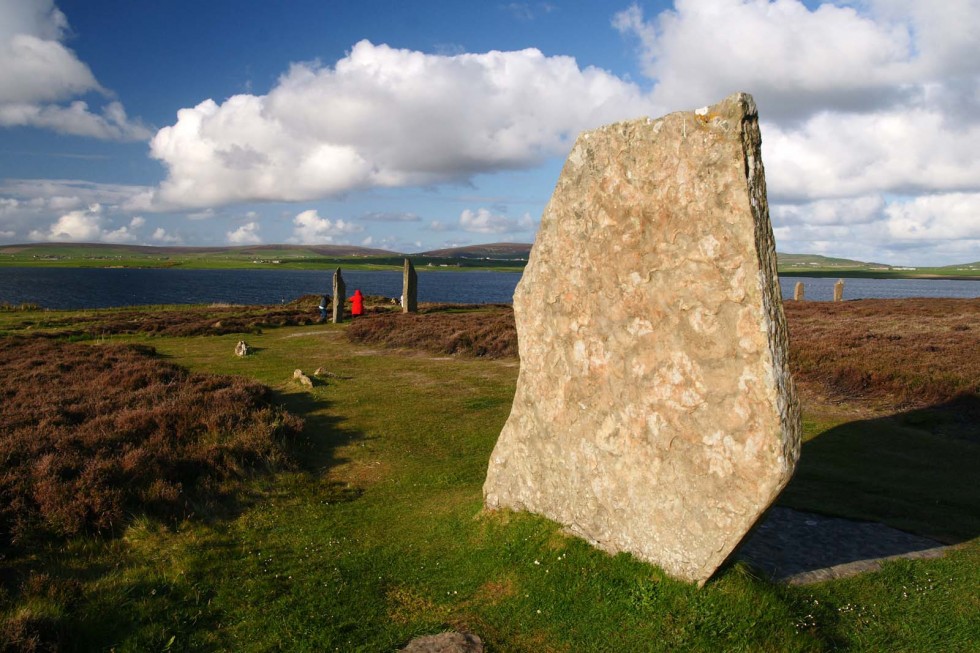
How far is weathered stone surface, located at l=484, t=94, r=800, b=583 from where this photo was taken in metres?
5.27

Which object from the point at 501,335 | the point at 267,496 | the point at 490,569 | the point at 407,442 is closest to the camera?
the point at 490,569

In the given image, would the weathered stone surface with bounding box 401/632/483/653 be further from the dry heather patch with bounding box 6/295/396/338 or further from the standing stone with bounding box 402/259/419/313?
the standing stone with bounding box 402/259/419/313

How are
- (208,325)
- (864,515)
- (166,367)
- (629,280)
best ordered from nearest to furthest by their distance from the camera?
1. (629,280)
2. (864,515)
3. (166,367)
4. (208,325)

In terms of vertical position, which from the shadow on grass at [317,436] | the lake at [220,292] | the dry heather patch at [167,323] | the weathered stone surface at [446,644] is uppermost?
the dry heather patch at [167,323]

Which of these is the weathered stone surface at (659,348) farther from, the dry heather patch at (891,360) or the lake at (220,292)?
the lake at (220,292)

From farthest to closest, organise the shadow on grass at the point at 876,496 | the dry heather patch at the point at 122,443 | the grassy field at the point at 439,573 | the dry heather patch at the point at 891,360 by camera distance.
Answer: the dry heather patch at the point at 891,360 < the dry heather patch at the point at 122,443 < the shadow on grass at the point at 876,496 < the grassy field at the point at 439,573

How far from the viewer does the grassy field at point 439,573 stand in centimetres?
546

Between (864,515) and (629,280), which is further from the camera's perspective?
(864,515)

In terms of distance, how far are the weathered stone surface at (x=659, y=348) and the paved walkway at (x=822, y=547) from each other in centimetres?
115

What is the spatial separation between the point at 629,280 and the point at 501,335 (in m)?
17.4

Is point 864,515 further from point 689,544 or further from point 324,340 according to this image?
point 324,340

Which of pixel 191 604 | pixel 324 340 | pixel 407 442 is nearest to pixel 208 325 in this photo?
pixel 324 340

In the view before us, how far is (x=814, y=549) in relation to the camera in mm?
7062

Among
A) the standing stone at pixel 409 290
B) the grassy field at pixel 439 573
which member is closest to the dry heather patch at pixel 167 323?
the standing stone at pixel 409 290
